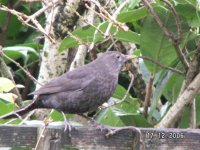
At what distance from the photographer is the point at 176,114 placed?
3.88m

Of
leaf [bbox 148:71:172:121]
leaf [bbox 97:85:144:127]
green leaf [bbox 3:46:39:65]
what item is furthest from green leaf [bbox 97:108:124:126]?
green leaf [bbox 3:46:39:65]

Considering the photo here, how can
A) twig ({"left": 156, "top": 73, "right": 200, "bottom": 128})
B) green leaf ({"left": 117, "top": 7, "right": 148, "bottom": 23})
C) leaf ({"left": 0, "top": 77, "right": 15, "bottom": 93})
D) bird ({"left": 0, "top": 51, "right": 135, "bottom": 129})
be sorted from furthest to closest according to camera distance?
green leaf ({"left": 117, "top": 7, "right": 148, "bottom": 23}), twig ({"left": 156, "top": 73, "right": 200, "bottom": 128}), bird ({"left": 0, "top": 51, "right": 135, "bottom": 129}), leaf ({"left": 0, "top": 77, "right": 15, "bottom": 93})

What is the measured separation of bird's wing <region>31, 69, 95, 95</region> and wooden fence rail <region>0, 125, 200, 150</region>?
2.75 ft

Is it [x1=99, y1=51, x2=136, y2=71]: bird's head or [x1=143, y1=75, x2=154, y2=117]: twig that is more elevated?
[x1=99, y1=51, x2=136, y2=71]: bird's head

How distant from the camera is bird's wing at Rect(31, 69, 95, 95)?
3.77m

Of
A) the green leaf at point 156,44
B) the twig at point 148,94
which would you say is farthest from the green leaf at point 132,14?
the twig at point 148,94

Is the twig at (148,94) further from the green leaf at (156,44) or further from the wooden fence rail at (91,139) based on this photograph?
the wooden fence rail at (91,139)

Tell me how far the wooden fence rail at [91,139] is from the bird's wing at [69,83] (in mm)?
837

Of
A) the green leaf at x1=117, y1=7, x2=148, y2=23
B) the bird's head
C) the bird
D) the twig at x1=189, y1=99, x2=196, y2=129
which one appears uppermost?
the green leaf at x1=117, y1=7, x2=148, y2=23

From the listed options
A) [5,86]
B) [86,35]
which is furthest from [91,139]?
[86,35]

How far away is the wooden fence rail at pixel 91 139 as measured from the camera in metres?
2.78

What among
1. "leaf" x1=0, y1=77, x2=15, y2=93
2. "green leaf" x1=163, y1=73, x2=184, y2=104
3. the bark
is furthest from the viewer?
the bark

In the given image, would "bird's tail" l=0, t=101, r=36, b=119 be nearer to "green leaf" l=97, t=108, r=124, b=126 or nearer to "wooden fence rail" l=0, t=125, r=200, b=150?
"green leaf" l=97, t=108, r=124, b=126

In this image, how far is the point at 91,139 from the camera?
290 centimetres
